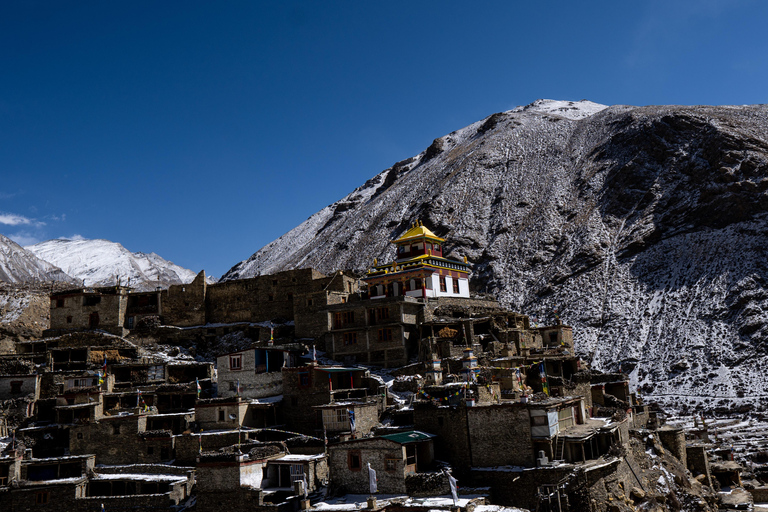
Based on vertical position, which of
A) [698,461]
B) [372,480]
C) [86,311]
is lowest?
[698,461]

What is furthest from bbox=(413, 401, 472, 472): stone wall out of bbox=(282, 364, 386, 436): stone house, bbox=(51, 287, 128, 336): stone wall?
bbox=(51, 287, 128, 336): stone wall

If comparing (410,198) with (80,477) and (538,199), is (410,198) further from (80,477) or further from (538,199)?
(80,477)

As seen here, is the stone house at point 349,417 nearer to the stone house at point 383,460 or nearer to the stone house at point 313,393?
the stone house at point 313,393

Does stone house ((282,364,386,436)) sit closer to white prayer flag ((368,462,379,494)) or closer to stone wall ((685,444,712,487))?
white prayer flag ((368,462,379,494))

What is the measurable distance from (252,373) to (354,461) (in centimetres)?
1674

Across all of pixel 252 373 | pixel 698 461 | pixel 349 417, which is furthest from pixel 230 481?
pixel 698 461

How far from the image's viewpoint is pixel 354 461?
3562 cm

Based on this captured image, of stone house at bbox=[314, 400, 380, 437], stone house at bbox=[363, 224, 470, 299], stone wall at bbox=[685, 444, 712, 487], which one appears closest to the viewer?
stone house at bbox=[314, 400, 380, 437]

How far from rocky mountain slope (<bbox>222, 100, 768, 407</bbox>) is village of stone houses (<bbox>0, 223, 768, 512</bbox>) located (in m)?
21.5

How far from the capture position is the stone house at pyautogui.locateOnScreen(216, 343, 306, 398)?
4988 centimetres

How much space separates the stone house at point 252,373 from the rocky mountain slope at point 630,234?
4811 centimetres

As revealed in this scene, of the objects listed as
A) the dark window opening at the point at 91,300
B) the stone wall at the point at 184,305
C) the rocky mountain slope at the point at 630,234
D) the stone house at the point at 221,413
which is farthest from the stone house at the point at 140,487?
the rocky mountain slope at the point at 630,234

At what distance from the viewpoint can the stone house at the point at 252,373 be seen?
49875mm

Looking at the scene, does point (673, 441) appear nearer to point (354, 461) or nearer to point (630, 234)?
point (354, 461)
